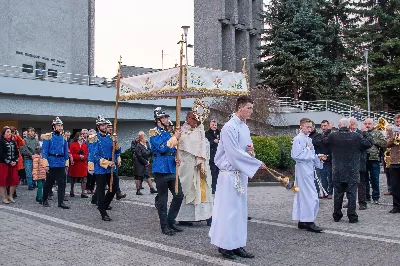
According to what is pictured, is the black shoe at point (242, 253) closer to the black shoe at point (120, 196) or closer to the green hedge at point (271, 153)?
the black shoe at point (120, 196)

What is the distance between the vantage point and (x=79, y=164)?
13711 mm

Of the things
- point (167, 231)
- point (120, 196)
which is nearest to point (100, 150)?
point (167, 231)

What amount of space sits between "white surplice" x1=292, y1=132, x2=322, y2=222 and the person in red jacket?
7.15m

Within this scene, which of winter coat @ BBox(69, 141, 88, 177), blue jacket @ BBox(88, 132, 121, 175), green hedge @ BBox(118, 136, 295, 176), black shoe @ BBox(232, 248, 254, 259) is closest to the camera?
black shoe @ BBox(232, 248, 254, 259)

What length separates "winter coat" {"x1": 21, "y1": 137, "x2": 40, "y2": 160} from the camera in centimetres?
1507

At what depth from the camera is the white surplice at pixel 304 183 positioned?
26.8 feet

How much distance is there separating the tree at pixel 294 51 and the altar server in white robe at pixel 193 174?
27246 millimetres

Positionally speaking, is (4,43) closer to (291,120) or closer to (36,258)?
(291,120)

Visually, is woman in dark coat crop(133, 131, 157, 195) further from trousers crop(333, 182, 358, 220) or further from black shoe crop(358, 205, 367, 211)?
trousers crop(333, 182, 358, 220)

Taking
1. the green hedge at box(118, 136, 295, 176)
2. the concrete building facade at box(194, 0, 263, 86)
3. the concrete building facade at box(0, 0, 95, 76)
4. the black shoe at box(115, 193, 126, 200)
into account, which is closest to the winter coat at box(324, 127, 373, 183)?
the black shoe at box(115, 193, 126, 200)

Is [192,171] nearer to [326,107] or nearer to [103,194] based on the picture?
[103,194]

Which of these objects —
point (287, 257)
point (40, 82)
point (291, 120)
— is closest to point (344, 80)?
point (291, 120)

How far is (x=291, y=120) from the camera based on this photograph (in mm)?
32000

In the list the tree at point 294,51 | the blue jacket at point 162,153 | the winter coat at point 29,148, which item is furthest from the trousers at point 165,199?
the tree at point 294,51
